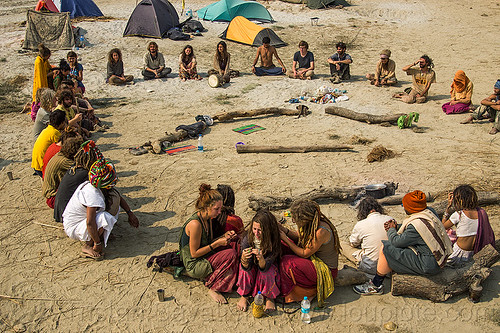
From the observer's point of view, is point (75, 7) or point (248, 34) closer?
point (248, 34)

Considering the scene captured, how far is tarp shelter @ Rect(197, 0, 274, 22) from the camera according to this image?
20.8m

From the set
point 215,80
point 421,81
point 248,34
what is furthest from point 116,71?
point 421,81

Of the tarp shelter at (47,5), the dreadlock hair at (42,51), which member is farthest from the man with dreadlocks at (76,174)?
the tarp shelter at (47,5)

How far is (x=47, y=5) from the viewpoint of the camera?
19.9 meters

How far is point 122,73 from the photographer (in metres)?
14.2

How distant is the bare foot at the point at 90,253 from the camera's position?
6.02 m

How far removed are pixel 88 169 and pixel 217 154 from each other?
3.69 meters

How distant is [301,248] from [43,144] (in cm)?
484

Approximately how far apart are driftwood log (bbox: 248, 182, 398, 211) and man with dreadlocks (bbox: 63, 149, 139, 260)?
2171 mm

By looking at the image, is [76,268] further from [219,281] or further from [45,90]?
[45,90]

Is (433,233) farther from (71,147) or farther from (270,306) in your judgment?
(71,147)

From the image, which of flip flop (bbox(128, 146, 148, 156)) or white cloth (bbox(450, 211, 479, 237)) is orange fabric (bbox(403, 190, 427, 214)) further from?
flip flop (bbox(128, 146, 148, 156))

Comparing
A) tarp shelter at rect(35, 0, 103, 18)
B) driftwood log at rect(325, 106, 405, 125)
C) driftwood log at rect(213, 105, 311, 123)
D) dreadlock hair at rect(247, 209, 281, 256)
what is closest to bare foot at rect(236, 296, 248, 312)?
dreadlock hair at rect(247, 209, 281, 256)

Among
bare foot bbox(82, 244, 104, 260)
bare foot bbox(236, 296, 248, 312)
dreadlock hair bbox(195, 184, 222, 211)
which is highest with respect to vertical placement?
dreadlock hair bbox(195, 184, 222, 211)
